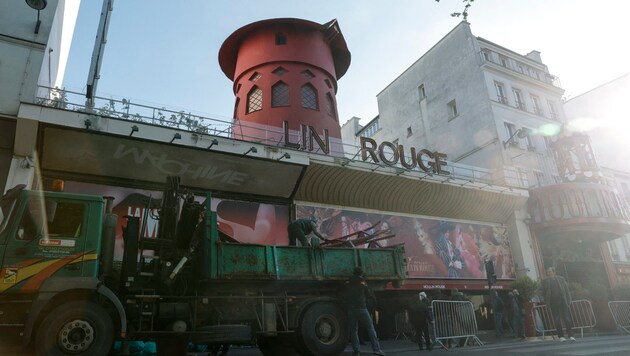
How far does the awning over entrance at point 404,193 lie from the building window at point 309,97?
5.25m

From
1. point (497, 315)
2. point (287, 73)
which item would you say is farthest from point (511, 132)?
point (287, 73)

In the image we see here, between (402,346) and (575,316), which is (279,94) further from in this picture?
(575,316)

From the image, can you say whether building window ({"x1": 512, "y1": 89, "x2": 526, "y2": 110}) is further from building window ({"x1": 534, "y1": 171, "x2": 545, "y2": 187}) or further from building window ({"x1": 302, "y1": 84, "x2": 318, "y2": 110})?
building window ({"x1": 302, "y1": 84, "x2": 318, "y2": 110})

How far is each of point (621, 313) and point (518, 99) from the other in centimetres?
1676

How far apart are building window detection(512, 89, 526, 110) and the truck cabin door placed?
93.8 ft

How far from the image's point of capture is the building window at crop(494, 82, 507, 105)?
2825 centimetres

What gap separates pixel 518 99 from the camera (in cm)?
2955

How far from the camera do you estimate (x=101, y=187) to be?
14875 mm

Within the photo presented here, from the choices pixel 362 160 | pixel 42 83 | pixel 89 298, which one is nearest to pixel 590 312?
pixel 362 160

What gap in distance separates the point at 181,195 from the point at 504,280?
65.1ft

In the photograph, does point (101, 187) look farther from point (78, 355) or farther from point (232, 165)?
point (78, 355)

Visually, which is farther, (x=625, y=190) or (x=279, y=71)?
(x=625, y=190)

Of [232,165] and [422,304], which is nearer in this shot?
[422,304]

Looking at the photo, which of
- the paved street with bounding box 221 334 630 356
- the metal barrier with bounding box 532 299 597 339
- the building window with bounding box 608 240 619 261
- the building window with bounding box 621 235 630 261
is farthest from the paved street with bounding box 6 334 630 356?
the building window with bounding box 621 235 630 261
